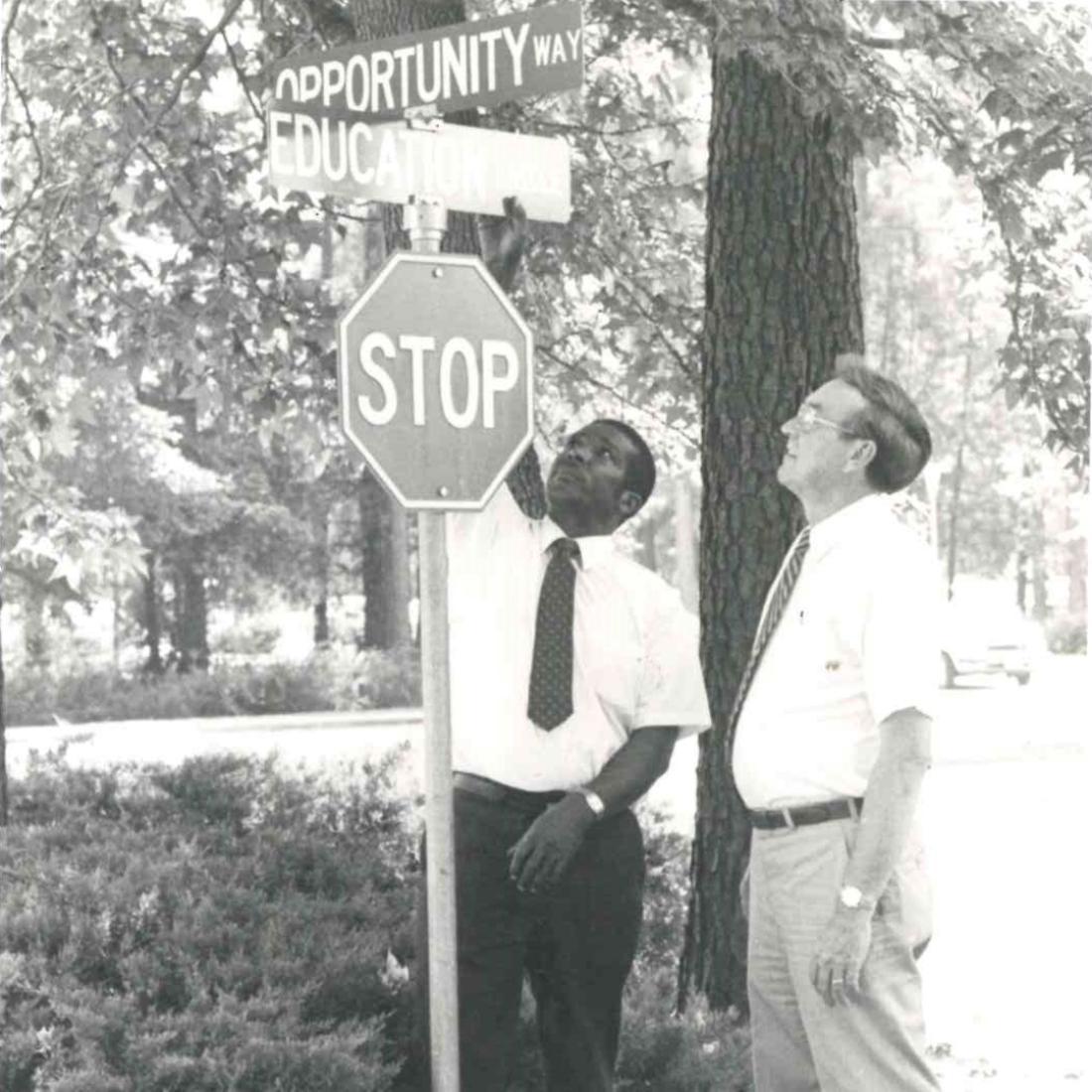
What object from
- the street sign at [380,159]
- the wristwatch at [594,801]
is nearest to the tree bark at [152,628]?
the wristwatch at [594,801]

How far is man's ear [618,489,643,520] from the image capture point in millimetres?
4102

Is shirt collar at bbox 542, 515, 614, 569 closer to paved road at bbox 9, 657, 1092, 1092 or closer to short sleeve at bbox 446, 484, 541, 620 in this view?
short sleeve at bbox 446, 484, 541, 620

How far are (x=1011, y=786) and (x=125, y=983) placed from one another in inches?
499

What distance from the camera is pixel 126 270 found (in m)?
8.32

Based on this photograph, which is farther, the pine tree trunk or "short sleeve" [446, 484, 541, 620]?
the pine tree trunk

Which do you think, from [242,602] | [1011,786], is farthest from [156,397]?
[1011,786]

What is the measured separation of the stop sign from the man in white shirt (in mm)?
476

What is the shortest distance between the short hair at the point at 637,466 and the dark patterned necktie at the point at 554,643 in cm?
22

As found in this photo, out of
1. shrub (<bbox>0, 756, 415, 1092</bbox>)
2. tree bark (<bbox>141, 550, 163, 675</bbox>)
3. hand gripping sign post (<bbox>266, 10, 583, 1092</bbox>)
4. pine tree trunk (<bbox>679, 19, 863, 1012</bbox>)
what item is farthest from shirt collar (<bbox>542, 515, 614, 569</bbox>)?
tree bark (<bbox>141, 550, 163, 675</bbox>)

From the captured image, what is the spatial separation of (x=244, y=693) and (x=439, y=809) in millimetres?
20830

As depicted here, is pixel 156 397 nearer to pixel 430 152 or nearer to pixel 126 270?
pixel 126 270

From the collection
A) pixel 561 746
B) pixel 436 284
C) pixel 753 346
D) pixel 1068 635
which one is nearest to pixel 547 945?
pixel 561 746

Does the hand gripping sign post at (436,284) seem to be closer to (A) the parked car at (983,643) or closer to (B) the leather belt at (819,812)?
(B) the leather belt at (819,812)

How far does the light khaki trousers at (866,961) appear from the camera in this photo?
11.2 feet
